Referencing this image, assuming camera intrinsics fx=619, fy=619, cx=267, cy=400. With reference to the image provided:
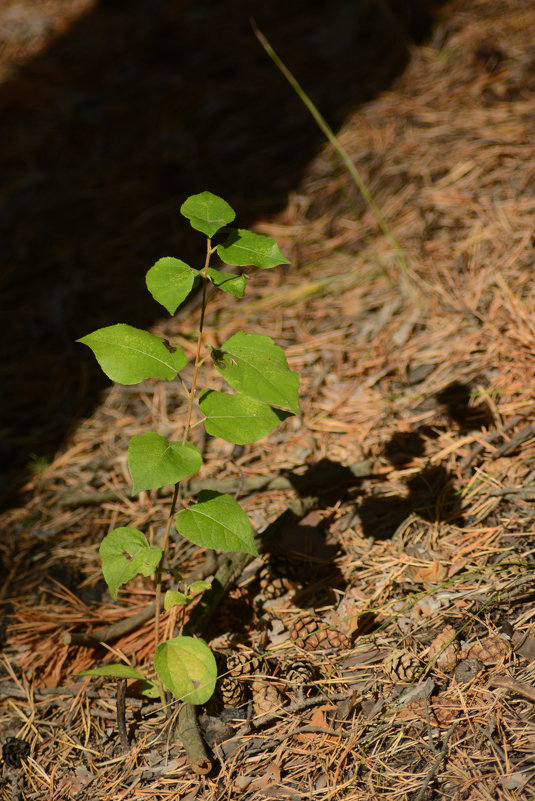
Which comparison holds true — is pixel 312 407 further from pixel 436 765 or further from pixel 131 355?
pixel 436 765

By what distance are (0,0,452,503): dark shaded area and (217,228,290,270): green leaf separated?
1384 millimetres

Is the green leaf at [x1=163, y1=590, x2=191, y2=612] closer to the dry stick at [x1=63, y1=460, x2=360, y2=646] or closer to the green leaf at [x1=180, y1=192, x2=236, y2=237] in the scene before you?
the dry stick at [x1=63, y1=460, x2=360, y2=646]

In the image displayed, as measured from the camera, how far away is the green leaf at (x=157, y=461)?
1.17m

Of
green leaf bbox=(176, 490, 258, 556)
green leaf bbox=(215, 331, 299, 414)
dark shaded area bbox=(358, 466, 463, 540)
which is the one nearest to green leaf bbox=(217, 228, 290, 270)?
green leaf bbox=(215, 331, 299, 414)

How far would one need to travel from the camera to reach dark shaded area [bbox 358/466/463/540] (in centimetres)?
175

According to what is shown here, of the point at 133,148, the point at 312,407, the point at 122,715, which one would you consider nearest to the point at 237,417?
the point at 122,715

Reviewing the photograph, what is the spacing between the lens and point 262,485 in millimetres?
1935

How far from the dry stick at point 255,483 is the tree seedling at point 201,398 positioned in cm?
57

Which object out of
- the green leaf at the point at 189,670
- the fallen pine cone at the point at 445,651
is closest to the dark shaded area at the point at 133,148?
the green leaf at the point at 189,670

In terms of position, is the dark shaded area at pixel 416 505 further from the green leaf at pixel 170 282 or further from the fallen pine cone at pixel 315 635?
the green leaf at pixel 170 282

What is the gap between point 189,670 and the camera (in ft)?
4.37

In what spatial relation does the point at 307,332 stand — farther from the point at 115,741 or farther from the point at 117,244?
the point at 115,741

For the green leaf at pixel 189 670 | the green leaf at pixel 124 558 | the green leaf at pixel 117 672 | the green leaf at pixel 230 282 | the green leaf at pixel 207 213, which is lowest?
the green leaf at pixel 117 672

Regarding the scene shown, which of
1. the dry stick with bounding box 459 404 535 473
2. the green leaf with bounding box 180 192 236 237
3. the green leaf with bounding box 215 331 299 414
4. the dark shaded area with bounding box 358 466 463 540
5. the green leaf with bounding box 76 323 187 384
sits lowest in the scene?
the dark shaded area with bounding box 358 466 463 540
